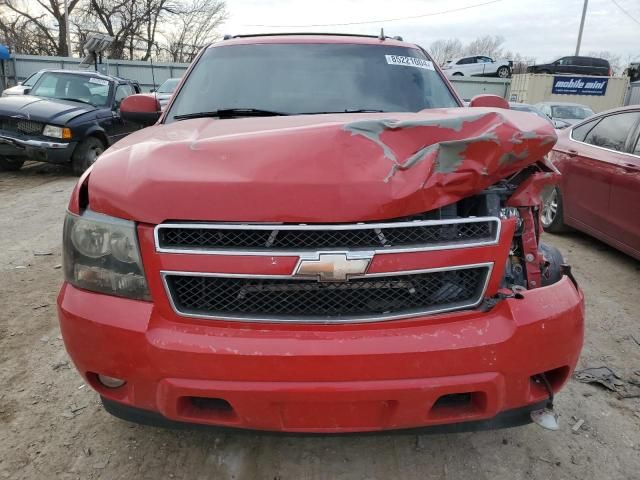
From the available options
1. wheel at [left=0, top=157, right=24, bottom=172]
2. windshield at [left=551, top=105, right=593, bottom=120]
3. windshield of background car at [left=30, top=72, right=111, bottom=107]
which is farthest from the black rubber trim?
windshield at [left=551, top=105, right=593, bottom=120]

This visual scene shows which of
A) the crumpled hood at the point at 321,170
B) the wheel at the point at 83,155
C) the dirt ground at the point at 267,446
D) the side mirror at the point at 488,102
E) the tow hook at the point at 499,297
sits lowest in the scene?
the dirt ground at the point at 267,446

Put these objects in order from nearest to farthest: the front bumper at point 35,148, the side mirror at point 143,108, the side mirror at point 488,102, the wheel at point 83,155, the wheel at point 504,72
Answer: the side mirror at point 488,102 → the side mirror at point 143,108 → the front bumper at point 35,148 → the wheel at point 83,155 → the wheel at point 504,72

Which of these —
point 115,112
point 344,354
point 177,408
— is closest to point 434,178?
point 344,354

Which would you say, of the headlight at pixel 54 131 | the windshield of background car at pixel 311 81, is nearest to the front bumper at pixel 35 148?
the headlight at pixel 54 131

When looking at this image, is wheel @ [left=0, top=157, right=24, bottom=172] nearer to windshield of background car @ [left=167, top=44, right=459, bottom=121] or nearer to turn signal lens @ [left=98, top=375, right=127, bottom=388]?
windshield of background car @ [left=167, top=44, right=459, bottom=121]

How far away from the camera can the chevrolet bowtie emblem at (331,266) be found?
1.54m

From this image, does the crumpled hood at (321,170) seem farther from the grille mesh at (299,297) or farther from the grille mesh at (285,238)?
the grille mesh at (299,297)

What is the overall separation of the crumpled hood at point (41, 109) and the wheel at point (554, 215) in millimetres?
6970

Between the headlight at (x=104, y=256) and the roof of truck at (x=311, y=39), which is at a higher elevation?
the roof of truck at (x=311, y=39)

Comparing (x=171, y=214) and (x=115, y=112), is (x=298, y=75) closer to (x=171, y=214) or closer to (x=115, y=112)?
(x=171, y=214)

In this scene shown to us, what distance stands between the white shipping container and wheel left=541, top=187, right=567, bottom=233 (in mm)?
18899

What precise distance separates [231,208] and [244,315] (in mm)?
361

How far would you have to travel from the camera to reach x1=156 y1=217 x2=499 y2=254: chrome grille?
1564mm

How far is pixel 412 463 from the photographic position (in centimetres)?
204
